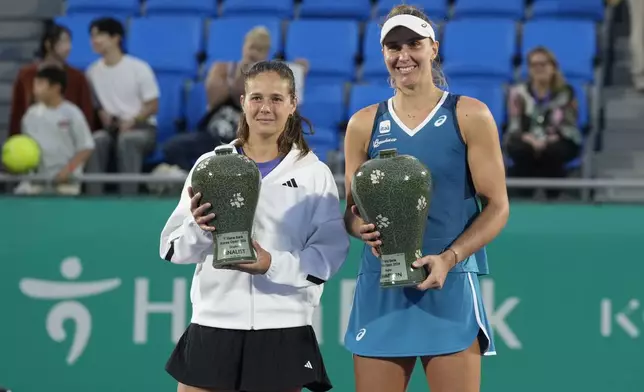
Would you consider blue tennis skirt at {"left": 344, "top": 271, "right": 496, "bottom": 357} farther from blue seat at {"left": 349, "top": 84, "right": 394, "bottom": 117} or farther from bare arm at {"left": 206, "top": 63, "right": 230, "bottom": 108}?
blue seat at {"left": 349, "top": 84, "right": 394, "bottom": 117}

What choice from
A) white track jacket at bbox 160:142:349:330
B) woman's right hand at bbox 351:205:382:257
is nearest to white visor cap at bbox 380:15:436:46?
white track jacket at bbox 160:142:349:330

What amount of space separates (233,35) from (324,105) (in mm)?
1086

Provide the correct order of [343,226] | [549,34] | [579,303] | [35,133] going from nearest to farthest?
[343,226] < [579,303] < [35,133] < [549,34]

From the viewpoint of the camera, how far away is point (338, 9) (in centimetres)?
862

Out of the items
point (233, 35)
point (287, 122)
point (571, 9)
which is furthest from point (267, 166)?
point (571, 9)

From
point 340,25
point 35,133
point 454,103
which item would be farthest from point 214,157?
point 340,25

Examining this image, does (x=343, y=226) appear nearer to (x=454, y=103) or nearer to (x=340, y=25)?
(x=454, y=103)

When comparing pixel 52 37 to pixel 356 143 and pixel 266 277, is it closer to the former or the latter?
pixel 356 143

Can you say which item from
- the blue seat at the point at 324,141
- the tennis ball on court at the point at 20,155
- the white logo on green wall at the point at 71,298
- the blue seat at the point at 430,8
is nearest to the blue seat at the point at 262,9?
the blue seat at the point at 430,8

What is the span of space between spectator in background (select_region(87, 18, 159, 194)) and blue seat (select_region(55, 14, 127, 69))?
0.46 meters

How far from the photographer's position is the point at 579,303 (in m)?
5.74

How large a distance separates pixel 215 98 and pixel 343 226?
11.7 ft

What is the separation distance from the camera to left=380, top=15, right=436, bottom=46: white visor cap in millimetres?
3703

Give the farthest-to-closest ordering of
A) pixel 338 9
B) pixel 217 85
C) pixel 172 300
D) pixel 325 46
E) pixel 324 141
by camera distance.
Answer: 1. pixel 338 9
2. pixel 325 46
3. pixel 324 141
4. pixel 217 85
5. pixel 172 300
